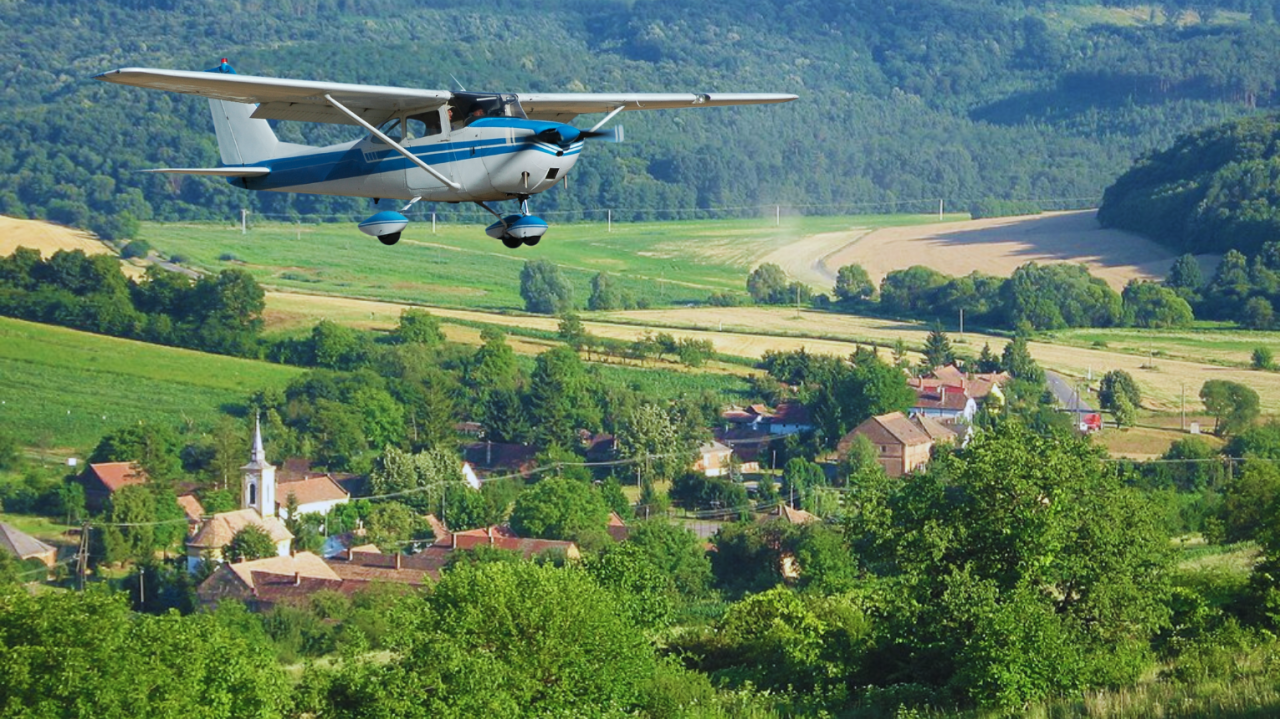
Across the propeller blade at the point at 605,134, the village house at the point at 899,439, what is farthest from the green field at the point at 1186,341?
the propeller blade at the point at 605,134

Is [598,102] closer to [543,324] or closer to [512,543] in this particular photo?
[512,543]

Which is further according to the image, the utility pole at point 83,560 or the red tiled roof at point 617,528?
the red tiled roof at point 617,528

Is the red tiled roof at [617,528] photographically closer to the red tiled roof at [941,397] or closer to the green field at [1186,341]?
the red tiled roof at [941,397]

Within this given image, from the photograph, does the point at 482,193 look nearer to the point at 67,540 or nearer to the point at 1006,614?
the point at 1006,614

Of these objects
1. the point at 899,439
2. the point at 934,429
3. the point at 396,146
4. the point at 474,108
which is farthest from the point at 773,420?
the point at 396,146

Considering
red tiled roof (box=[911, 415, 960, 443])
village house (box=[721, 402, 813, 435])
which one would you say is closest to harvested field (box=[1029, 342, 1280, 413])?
red tiled roof (box=[911, 415, 960, 443])

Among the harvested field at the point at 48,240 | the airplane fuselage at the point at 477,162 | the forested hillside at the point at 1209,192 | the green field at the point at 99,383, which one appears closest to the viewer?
the airplane fuselage at the point at 477,162

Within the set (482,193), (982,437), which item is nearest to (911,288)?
(982,437)
